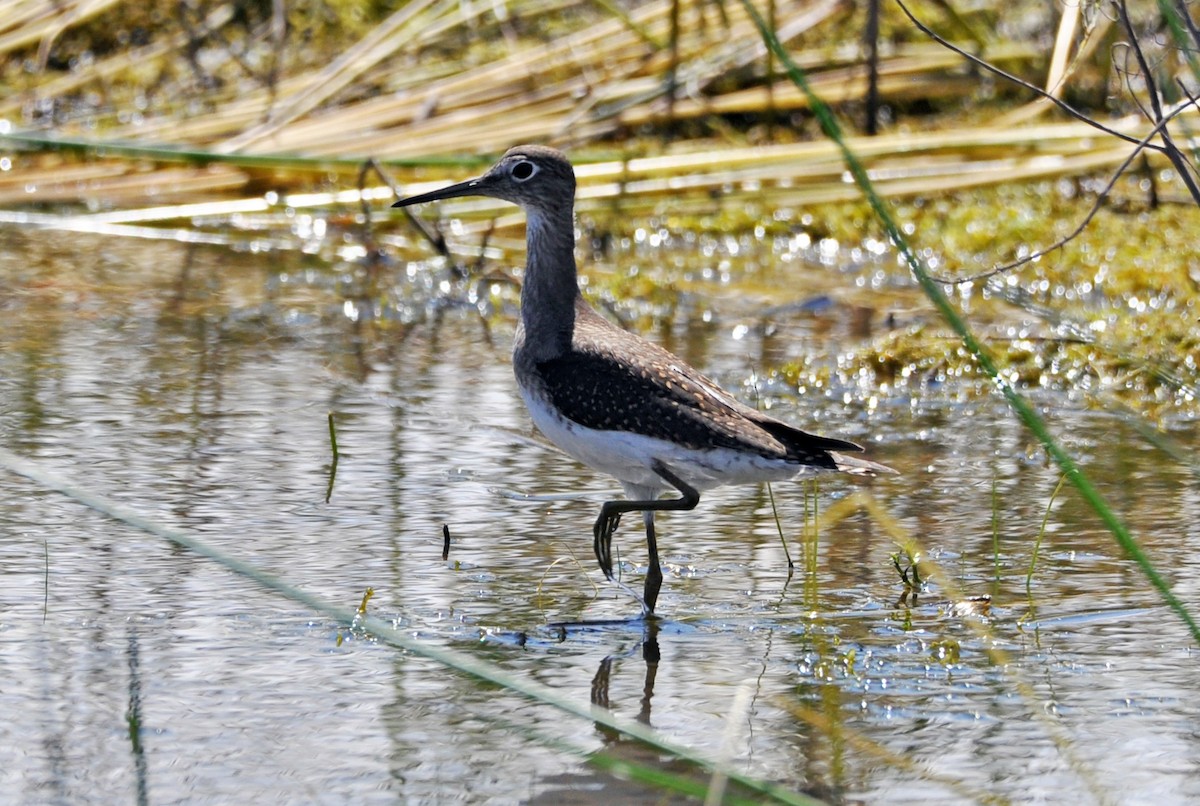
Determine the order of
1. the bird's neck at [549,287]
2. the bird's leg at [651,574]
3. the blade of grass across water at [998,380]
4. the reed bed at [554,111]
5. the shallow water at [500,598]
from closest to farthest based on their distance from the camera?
the blade of grass across water at [998,380], the shallow water at [500,598], the bird's leg at [651,574], the bird's neck at [549,287], the reed bed at [554,111]

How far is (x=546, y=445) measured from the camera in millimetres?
5996

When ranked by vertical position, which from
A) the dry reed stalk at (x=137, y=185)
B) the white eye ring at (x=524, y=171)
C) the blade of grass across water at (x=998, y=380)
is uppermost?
the dry reed stalk at (x=137, y=185)

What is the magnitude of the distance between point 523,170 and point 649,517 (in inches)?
49.3

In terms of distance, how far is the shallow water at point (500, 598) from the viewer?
3588mm

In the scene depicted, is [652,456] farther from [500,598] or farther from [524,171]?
[524,171]

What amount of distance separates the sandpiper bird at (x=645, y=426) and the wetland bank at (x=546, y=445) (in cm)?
21

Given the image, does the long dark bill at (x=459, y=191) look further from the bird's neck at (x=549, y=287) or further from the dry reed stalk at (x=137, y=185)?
the dry reed stalk at (x=137, y=185)

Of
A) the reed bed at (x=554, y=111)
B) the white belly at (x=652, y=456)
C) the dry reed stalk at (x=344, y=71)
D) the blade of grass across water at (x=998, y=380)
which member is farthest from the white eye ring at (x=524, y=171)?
the dry reed stalk at (x=344, y=71)

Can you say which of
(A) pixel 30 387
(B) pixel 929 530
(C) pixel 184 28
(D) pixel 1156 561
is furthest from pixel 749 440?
(C) pixel 184 28

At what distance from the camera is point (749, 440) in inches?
187

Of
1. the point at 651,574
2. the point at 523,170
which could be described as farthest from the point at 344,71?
the point at 651,574

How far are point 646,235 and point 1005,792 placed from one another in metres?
5.99

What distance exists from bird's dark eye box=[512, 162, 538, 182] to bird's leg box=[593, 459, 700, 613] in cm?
114

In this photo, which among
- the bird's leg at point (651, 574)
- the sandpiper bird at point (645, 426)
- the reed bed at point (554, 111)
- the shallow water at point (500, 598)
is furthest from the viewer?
the reed bed at point (554, 111)
